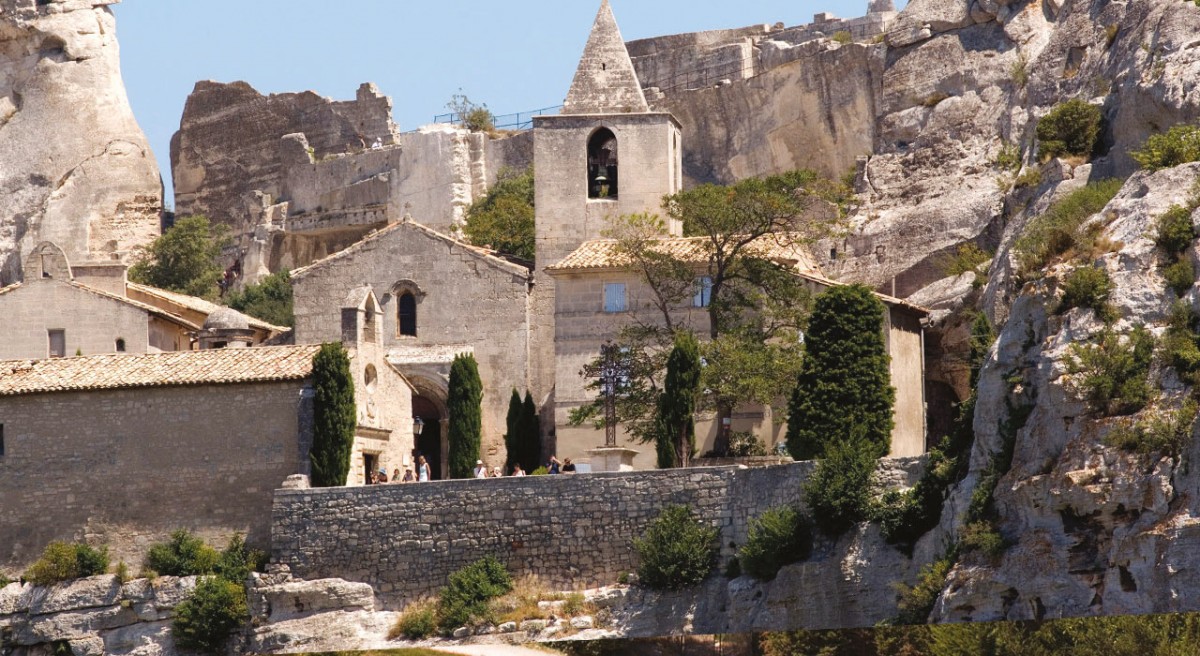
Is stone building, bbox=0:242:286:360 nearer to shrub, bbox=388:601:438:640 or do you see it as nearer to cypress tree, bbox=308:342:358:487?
cypress tree, bbox=308:342:358:487

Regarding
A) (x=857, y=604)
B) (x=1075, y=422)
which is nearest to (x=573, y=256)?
(x=857, y=604)

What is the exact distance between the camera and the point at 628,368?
42312 millimetres

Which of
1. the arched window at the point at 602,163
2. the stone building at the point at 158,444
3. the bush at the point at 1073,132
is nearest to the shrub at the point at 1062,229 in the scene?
the bush at the point at 1073,132

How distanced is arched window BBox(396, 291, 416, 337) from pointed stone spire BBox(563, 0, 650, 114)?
225 inches

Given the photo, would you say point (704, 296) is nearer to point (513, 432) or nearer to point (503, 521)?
point (513, 432)

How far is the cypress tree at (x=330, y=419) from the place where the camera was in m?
39.6

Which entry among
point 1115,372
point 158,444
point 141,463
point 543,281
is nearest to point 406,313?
point 543,281

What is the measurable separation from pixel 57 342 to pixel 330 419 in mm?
10211

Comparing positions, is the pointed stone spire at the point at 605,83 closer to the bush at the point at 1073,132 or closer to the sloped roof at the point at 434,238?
the sloped roof at the point at 434,238

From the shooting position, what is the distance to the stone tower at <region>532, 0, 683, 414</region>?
47906 millimetres

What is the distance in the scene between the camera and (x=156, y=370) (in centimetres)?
4141

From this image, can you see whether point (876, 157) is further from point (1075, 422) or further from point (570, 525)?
point (1075, 422)

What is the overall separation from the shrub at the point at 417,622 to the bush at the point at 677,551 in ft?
12.1

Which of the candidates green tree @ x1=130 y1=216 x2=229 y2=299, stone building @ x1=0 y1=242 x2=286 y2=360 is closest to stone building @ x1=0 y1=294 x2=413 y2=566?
stone building @ x1=0 y1=242 x2=286 y2=360
